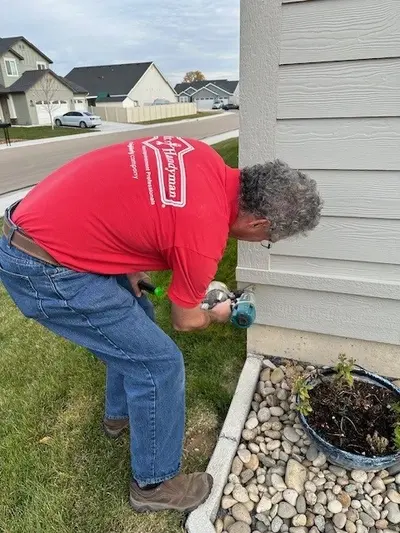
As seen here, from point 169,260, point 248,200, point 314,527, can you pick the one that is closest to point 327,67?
point 248,200

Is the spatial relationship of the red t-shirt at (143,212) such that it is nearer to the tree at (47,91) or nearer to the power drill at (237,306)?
the power drill at (237,306)

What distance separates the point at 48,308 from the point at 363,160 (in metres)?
1.59

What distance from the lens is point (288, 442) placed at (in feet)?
7.41

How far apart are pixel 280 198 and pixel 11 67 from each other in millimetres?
36354

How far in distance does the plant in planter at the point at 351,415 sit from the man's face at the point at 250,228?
0.96 metres

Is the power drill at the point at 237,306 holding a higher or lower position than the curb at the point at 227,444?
higher

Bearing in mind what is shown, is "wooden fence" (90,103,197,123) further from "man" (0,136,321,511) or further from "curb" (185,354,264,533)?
"man" (0,136,321,511)

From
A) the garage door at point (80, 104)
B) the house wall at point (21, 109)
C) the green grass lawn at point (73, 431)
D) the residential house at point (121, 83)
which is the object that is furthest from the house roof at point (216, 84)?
the green grass lawn at point (73, 431)

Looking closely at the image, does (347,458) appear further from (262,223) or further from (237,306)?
(262,223)

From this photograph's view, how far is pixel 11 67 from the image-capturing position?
3177 cm

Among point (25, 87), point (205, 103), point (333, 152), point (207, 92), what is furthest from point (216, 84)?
point (333, 152)

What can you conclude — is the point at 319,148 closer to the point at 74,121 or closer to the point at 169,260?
the point at 169,260

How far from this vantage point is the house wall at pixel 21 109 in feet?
102

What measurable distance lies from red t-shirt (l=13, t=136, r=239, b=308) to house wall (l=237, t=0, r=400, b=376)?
30.9 inches
